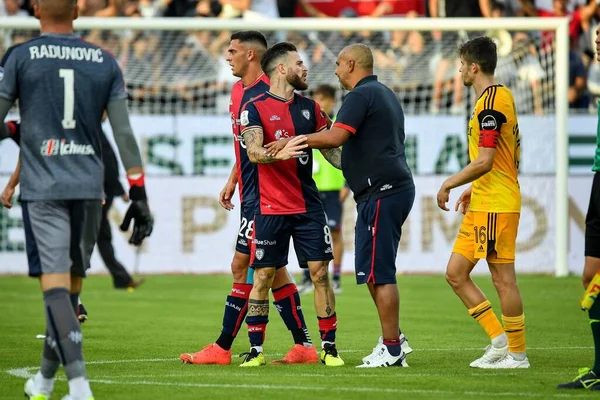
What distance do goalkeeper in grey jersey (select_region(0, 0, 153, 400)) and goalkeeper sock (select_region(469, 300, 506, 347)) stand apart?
132 inches

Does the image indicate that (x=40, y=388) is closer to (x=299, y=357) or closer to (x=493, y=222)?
(x=299, y=357)

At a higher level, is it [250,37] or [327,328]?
[250,37]

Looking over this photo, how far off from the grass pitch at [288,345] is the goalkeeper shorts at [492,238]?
32.5 inches

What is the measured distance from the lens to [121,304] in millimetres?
14453

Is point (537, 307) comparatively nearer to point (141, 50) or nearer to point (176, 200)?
point (176, 200)

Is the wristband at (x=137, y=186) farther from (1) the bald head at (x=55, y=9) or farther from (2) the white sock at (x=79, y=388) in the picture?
(2) the white sock at (x=79, y=388)

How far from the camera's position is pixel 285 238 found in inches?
351

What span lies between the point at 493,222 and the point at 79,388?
142 inches

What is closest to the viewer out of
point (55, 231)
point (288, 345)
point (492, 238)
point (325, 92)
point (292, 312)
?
point (55, 231)

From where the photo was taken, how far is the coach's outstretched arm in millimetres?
6688

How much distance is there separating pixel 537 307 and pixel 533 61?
668 centimetres

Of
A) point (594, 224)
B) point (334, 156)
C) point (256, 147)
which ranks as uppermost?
point (256, 147)

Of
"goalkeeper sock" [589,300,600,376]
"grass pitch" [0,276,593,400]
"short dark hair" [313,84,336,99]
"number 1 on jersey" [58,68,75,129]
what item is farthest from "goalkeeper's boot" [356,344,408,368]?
"short dark hair" [313,84,336,99]

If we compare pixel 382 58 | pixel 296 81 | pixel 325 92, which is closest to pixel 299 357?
pixel 296 81
